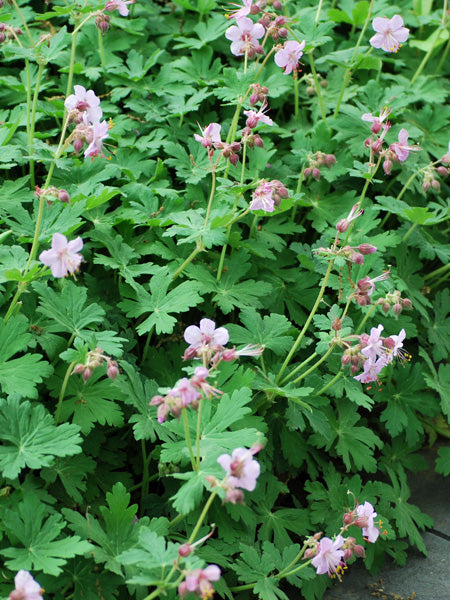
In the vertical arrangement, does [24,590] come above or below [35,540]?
above

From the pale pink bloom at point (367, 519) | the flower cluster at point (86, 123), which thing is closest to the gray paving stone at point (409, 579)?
the pale pink bloom at point (367, 519)

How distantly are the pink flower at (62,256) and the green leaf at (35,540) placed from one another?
0.71 m

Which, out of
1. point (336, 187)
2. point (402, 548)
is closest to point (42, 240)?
point (336, 187)

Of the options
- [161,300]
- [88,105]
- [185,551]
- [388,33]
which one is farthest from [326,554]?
[388,33]

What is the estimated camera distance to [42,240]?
2.35 meters

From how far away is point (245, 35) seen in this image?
280 cm

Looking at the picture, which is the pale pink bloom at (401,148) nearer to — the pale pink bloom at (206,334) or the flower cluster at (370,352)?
the flower cluster at (370,352)

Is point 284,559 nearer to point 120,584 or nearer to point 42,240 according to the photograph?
point 120,584

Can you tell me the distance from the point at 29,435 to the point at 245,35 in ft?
5.96

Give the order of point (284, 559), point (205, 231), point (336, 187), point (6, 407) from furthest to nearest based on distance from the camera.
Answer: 1. point (336, 187)
2. point (205, 231)
3. point (284, 559)
4. point (6, 407)

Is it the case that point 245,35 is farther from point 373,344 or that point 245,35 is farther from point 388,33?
point 373,344

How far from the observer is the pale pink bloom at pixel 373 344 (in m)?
2.23

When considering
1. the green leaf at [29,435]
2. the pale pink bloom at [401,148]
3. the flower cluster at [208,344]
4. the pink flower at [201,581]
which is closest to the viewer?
the pink flower at [201,581]

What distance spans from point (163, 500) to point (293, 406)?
2.00ft
